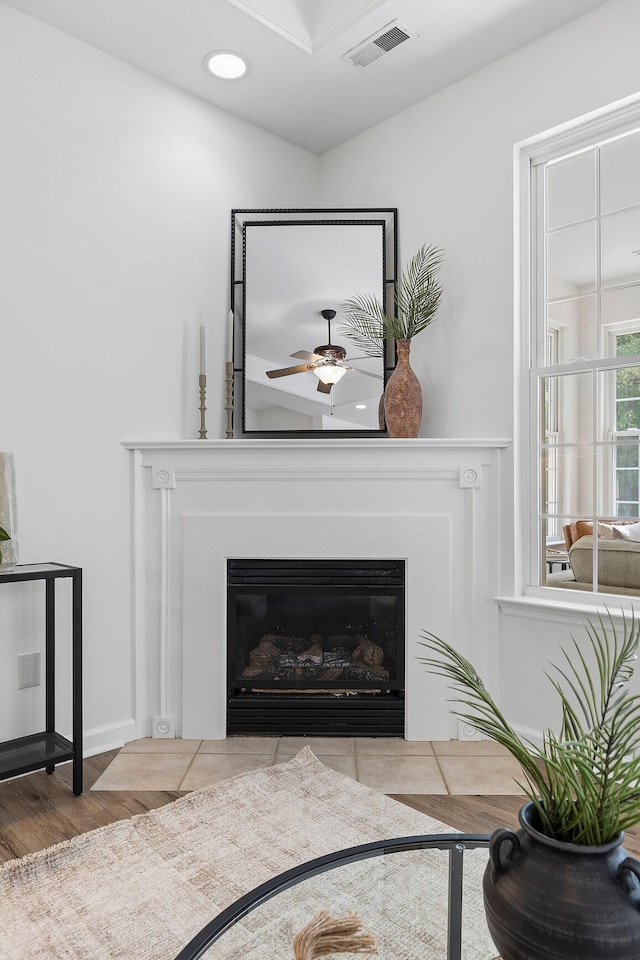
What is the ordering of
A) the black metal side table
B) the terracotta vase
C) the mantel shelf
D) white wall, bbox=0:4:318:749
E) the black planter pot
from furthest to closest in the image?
1. the terracotta vase
2. the mantel shelf
3. white wall, bbox=0:4:318:749
4. the black metal side table
5. the black planter pot

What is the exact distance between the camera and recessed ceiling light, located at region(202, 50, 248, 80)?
271 cm

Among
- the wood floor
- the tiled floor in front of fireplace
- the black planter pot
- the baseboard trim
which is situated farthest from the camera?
the baseboard trim

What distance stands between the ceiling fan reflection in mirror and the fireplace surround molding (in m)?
0.49

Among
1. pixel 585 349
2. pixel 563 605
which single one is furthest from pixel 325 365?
pixel 563 605

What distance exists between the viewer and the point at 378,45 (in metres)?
2.67

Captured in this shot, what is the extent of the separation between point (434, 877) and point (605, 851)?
1.43 feet

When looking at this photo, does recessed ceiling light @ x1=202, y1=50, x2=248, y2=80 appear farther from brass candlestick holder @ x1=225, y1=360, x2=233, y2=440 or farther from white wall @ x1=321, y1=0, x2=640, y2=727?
brass candlestick holder @ x1=225, y1=360, x2=233, y2=440

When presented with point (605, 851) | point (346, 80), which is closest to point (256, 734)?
point (605, 851)

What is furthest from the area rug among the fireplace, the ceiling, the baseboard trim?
the ceiling

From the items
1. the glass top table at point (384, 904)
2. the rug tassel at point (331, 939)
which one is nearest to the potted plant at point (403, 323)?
the glass top table at point (384, 904)

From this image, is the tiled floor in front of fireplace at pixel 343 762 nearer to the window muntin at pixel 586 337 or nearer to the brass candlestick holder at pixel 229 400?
the window muntin at pixel 586 337

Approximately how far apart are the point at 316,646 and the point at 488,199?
206 centimetres

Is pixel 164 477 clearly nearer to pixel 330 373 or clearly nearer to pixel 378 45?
pixel 330 373

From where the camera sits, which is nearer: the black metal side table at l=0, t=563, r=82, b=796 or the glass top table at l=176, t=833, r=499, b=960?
the glass top table at l=176, t=833, r=499, b=960
